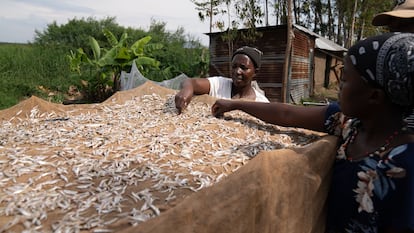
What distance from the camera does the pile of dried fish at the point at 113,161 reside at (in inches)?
34.1

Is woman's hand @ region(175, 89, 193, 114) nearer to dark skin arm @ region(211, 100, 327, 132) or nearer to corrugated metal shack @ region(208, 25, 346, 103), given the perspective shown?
dark skin arm @ region(211, 100, 327, 132)

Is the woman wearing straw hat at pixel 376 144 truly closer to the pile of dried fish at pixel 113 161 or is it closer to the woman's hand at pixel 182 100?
the pile of dried fish at pixel 113 161

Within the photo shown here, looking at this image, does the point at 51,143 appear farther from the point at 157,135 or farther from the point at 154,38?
the point at 154,38

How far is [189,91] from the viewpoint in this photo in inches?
83.6

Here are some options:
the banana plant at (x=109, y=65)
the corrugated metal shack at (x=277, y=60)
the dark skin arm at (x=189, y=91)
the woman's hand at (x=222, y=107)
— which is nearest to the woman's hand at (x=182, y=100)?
the dark skin arm at (x=189, y=91)

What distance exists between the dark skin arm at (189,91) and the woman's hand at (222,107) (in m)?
0.22

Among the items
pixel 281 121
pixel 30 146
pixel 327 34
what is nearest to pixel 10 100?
pixel 30 146

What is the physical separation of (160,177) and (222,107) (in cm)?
85

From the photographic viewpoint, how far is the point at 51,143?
1.36 metres

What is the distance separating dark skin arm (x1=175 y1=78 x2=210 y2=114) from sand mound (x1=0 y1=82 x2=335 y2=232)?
25 cm

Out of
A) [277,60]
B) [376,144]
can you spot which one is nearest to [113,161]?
[376,144]

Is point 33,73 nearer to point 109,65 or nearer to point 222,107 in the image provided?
point 109,65

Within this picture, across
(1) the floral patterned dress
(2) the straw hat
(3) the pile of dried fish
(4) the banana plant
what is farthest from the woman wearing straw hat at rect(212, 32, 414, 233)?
(4) the banana plant

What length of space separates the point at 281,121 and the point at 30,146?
1.13 m
